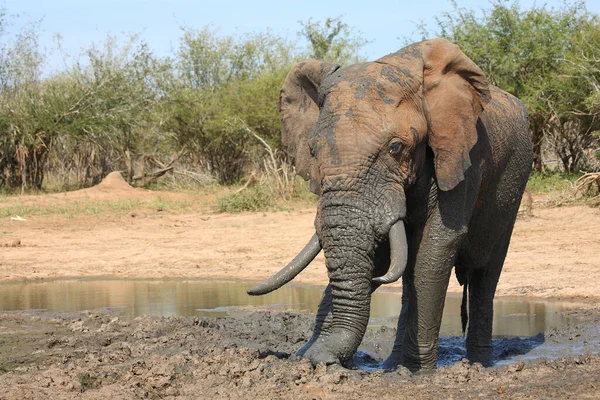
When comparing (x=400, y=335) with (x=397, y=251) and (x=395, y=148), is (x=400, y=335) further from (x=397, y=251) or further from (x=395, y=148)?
(x=395, y=148)

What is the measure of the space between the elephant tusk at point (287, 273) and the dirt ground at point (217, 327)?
1.64ft

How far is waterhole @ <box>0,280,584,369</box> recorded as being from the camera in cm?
759

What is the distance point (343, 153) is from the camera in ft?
16.2

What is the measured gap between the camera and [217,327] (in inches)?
313

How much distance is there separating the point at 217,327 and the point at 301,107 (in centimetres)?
257

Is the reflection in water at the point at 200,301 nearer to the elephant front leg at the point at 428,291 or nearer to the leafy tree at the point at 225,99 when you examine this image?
the elephant front leg at the point at 428,291

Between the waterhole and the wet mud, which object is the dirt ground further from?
the waterhole

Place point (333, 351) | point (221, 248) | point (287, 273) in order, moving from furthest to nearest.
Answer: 1. point (221, 248)
2. point (287, 273)
3. point (333, 351)

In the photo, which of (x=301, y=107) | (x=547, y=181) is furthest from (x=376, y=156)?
(x=547, y=181)

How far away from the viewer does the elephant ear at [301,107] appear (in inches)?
239

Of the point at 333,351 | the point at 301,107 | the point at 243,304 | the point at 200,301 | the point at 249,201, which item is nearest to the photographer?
the point at 333,351

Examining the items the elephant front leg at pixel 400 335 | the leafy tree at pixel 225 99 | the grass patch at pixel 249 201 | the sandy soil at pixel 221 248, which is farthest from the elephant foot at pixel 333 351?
the leafy tree at pixel 225 99

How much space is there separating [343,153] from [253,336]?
3079mm

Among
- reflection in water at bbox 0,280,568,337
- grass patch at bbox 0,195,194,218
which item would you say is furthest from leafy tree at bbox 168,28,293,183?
reflection in water at bbox 0,280,568,337
